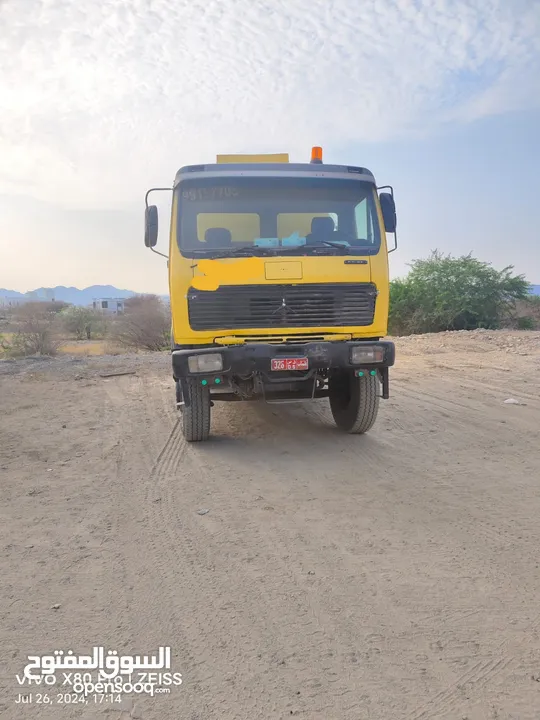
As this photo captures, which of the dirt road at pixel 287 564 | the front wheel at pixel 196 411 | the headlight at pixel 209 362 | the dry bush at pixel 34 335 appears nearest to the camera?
the dirt road at pixel 287 564

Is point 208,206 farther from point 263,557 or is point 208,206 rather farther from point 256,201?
point 263,557

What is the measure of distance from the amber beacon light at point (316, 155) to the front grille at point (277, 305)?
1.71 m

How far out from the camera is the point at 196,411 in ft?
17.6

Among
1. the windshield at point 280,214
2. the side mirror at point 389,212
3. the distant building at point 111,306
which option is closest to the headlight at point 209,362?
the windshield at point 280,214

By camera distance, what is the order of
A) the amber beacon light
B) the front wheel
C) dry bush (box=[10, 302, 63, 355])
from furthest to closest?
1. dry bush (box=[10, 302, 63, 355])
2. the amber beacon light
3. the front wheel

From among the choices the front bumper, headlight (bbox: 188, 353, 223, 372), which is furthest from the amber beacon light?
headlight (bbox: 188, 353, 223, 372)

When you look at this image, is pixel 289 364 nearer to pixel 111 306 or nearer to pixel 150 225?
pixel 150 225

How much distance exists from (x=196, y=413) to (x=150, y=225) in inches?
78.5

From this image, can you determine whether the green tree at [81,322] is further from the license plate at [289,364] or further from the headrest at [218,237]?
the license plate at [289,364]

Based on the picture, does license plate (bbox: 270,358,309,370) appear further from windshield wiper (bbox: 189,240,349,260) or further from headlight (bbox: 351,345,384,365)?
windshield wiper (bbox: 189,240,349,260)

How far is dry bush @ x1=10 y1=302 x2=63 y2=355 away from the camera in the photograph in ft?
54.3

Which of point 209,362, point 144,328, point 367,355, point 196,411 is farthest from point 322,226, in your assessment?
point 144,328

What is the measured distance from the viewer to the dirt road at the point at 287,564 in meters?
2.12

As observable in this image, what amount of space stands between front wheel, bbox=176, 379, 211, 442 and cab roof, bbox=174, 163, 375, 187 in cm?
203
